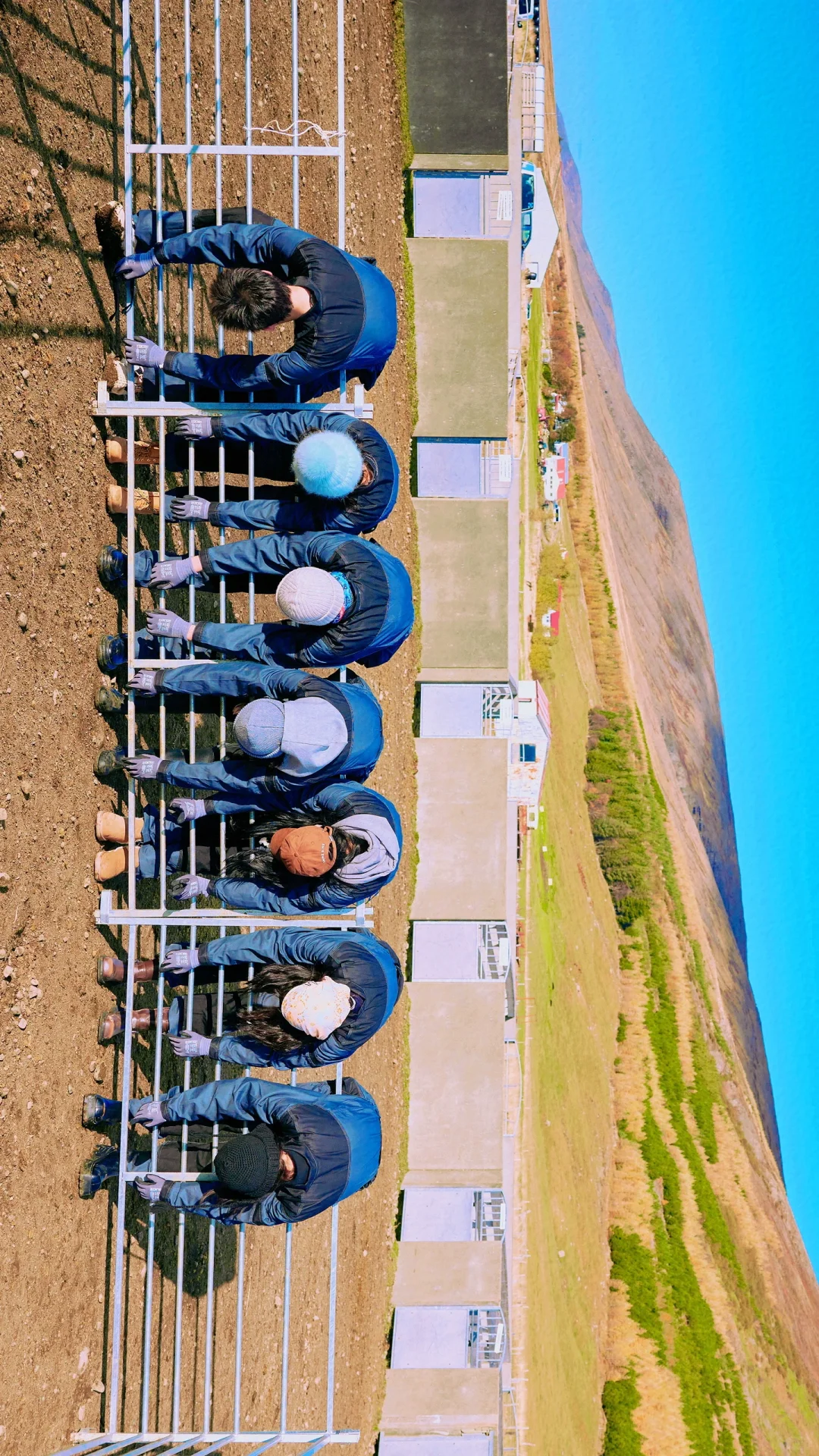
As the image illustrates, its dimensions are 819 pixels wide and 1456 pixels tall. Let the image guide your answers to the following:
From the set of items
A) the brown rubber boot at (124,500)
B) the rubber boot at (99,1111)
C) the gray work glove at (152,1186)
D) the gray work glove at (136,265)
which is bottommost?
the gray work glove at (152,1186)

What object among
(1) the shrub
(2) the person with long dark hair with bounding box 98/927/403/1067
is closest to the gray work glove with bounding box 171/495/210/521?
(2) the person with long dark hair with bounding box 98/927/403/1067

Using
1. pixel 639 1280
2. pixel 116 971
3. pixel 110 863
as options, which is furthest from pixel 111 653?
pixel 639 1280

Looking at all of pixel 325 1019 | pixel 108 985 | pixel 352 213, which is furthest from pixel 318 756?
pixel 352 213

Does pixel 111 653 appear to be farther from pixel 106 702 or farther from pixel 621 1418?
pixel 621 1418

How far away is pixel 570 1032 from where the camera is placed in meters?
19.4

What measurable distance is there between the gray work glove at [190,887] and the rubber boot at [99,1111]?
1.48 meters

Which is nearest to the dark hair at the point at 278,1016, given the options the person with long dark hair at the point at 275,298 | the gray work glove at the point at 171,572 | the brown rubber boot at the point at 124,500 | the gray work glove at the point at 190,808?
the gray work glove at the point at 190,808

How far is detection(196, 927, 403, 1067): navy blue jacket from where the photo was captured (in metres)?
5.97

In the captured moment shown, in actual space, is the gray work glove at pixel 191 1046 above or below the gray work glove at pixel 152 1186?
above

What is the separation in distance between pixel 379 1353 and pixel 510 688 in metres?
7.79

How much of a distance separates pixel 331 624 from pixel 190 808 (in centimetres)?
179

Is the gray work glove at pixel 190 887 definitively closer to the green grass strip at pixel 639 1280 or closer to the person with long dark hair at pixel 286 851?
the person with long dark hair at pixel 286 851

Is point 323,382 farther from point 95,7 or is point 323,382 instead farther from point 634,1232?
point 634,1232

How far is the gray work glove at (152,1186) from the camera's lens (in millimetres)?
6703
